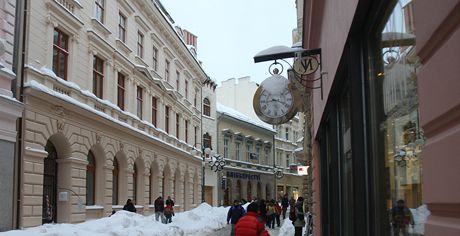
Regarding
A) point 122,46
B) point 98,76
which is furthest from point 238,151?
point 98,76

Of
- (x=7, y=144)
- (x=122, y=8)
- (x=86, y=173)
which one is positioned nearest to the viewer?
(x=7, y=144)

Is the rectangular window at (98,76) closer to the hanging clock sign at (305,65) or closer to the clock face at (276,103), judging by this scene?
the clock face at (276,103)

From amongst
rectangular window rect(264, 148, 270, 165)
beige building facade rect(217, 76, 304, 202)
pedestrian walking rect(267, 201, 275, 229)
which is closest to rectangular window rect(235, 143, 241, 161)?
rectangular window rect(264, 148, 270, 165)

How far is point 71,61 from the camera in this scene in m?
21.5

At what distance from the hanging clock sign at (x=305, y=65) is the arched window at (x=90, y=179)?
57.6ft

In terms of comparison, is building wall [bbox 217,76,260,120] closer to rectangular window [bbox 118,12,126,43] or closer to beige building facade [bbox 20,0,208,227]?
beige building facade [bbox 20,0,208,227]

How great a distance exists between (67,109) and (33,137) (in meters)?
2.65

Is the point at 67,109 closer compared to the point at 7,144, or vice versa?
the point at 7,144

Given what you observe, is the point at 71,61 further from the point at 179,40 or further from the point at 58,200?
the point at 179,40

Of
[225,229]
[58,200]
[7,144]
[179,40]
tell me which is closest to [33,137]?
[7,144]

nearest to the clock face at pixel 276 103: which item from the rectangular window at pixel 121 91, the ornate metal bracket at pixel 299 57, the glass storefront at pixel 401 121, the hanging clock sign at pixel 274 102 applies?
the hanging clock sign at pixel 274 102

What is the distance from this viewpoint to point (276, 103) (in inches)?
389

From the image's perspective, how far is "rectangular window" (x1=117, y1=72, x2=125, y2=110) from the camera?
27438 mm

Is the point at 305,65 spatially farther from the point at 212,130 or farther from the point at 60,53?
the point at 212,130
